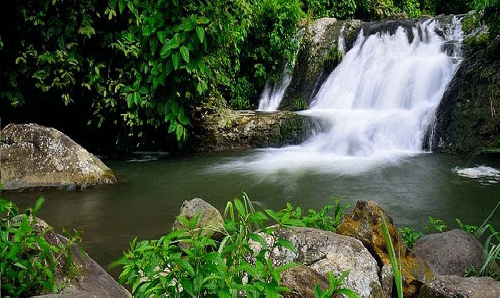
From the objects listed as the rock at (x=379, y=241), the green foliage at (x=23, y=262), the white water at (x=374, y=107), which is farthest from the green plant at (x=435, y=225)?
the green foliage at (x=23, y=262)

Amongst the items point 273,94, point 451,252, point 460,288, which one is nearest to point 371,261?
point 460,288

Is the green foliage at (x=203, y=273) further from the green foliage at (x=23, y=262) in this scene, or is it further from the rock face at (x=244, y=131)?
the rock face at (x=244, y=131)

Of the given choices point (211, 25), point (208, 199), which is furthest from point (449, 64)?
point (208, 199)

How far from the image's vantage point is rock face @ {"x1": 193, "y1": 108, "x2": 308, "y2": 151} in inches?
342

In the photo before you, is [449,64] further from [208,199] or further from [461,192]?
[208,199]

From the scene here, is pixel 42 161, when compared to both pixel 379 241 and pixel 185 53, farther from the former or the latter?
pixel 379 241

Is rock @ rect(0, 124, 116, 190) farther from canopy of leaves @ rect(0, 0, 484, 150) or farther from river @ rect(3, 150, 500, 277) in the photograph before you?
canopy of leaves @ rect(0, 0, 484, 150)

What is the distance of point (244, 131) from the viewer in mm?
8797

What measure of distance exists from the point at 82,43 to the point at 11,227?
17.5ft

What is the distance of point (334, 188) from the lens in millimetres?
5867

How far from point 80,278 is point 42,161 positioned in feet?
12.9

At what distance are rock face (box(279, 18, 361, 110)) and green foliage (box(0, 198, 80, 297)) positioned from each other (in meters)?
8.81

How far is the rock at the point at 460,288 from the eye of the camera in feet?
7.54

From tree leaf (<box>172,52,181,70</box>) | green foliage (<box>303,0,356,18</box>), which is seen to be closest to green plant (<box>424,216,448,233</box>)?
tree leaf (<box>172,52,181,70</box>)
